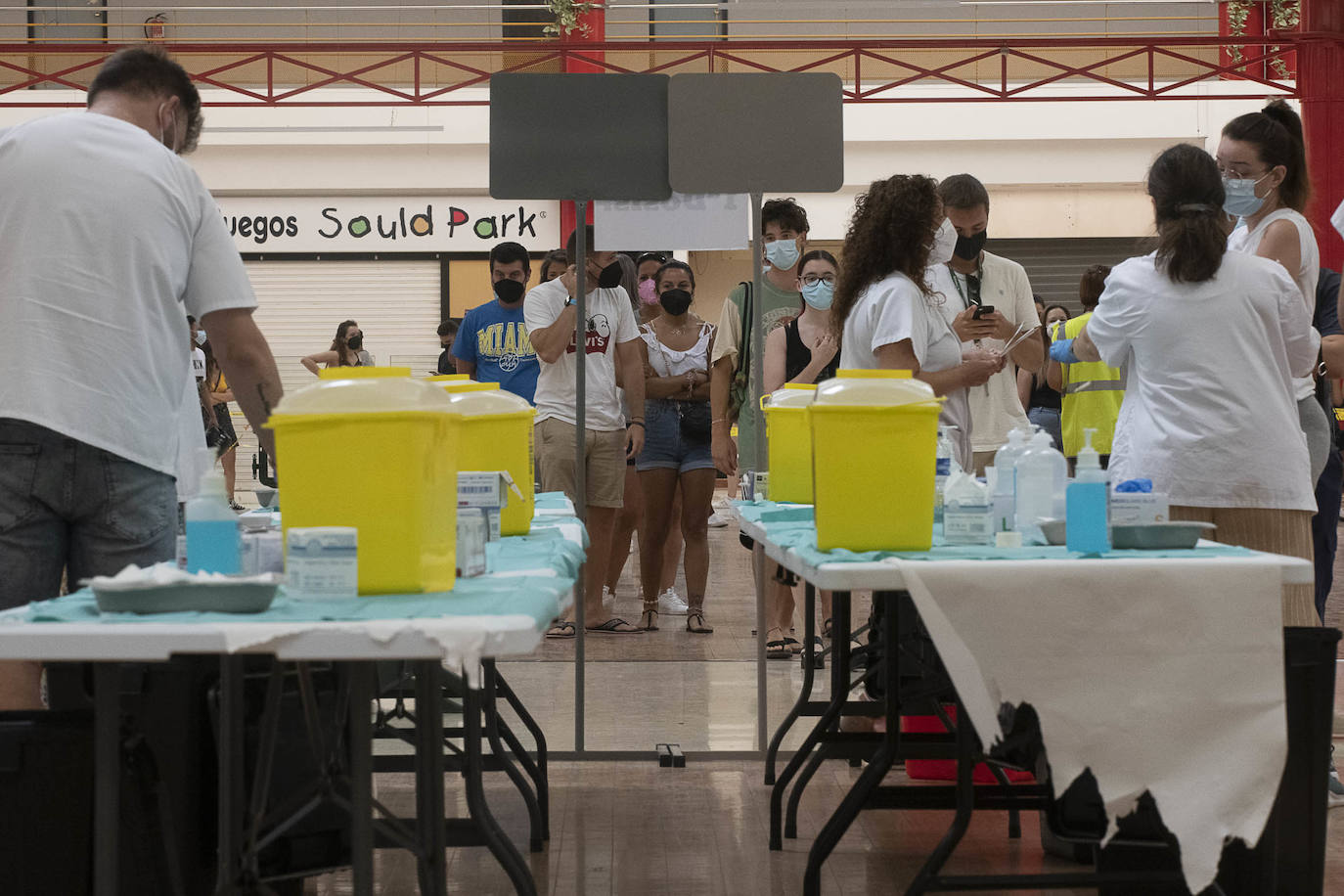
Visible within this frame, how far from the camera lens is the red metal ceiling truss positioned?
12.1m

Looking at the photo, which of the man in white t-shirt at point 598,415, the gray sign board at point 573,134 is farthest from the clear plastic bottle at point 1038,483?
the man in white t-shirt at point 598,415

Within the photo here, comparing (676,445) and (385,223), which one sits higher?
(385,223)

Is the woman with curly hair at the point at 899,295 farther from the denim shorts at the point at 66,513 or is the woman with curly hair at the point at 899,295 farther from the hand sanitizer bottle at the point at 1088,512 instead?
the denim shorts at the point at 66,513

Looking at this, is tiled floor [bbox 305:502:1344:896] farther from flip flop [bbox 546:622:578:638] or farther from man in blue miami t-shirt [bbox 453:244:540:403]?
man in blue miami t-shirt [bbox 453:244:540:403]

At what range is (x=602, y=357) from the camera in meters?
5.40

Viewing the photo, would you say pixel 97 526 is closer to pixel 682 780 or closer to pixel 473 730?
pixel 473 730

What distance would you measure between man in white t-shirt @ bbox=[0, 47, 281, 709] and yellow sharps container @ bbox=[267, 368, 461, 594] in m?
0.57

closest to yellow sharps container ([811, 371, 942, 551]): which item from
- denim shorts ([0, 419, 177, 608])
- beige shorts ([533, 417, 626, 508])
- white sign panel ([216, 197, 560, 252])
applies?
denim shorts ([0, 419, 177, 608])

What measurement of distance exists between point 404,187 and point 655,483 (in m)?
9.58

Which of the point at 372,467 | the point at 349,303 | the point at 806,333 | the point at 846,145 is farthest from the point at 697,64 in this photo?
the point at 372,467

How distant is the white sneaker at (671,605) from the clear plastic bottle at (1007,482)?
12.2ft

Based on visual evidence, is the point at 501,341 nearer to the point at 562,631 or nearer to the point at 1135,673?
the point at 562,631

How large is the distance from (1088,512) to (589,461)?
11.1ft

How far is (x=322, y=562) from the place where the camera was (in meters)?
1.70
